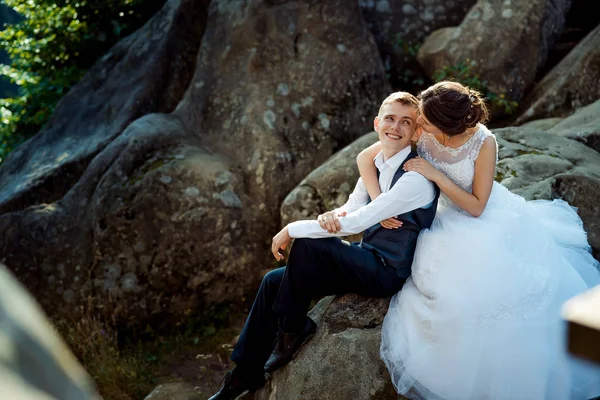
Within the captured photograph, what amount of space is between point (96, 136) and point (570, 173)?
4561 mm

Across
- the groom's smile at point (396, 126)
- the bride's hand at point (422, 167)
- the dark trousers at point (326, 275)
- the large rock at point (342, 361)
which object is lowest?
the large rock at point (342, 361)

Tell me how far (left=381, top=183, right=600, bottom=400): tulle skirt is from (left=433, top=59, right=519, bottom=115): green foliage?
3008 mm

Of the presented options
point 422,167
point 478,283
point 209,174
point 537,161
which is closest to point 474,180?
point 422,167

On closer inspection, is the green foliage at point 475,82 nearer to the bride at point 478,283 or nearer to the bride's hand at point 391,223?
the bride at point 478,283

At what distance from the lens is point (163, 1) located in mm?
8125

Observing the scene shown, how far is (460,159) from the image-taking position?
356 centimetres

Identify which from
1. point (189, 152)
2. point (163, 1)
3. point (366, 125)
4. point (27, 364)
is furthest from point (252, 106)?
point (27, 364)

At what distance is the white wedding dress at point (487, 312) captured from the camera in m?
2.95

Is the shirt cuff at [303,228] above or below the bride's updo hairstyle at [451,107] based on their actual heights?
below

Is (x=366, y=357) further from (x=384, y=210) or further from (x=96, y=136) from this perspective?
(x=96, y=136)

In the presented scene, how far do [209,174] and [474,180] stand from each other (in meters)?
2.80

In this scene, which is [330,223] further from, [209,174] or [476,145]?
[209,174]

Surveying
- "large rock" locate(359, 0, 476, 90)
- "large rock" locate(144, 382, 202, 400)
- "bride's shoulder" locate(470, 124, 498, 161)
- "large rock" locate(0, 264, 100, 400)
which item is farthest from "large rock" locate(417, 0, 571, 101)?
"large rock" locate(0, 264, 100, 400)

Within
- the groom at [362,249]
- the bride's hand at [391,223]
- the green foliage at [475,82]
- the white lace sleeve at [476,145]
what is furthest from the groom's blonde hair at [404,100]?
the green foliage at [475,82]
